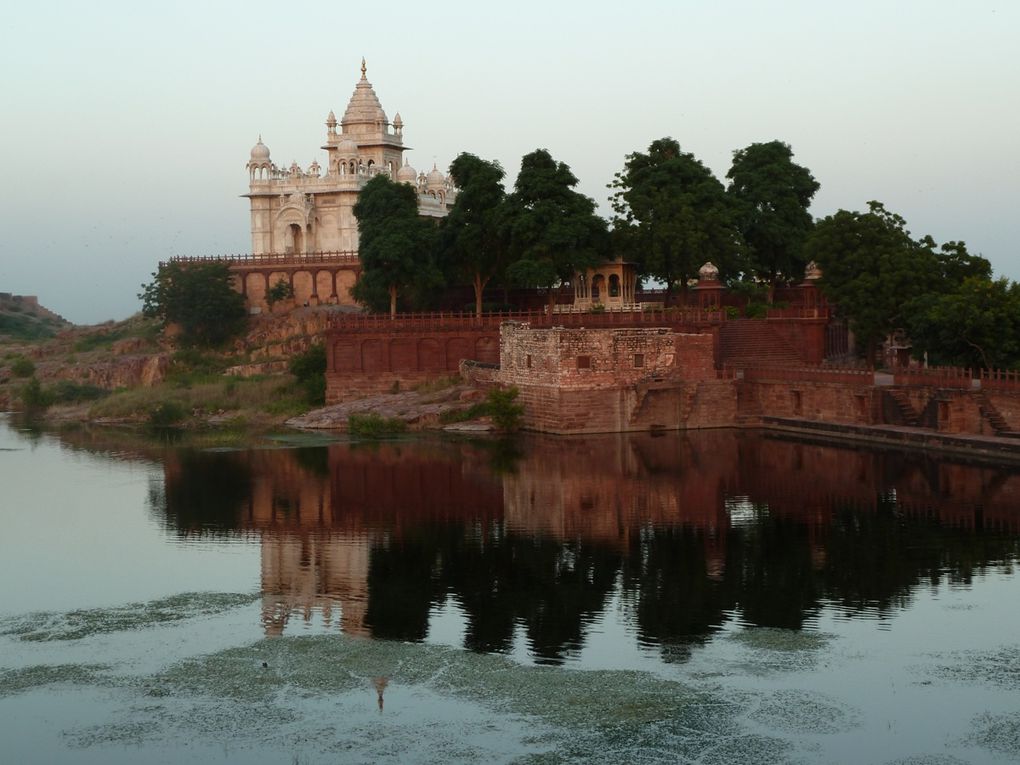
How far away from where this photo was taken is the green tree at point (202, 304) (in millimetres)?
69188

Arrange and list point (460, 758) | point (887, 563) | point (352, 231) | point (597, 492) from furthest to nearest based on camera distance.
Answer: point (352, 231)
point (597, 492)
point (887, 563)
point (460, 758)

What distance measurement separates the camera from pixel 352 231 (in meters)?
74.7

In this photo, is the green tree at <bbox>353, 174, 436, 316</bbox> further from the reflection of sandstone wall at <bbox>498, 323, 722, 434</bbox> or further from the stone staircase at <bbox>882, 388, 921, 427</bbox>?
the stone staircase at <bbox>882, 388, 921, 427</bbox>

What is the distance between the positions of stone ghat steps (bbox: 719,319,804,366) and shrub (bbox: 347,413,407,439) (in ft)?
38.7

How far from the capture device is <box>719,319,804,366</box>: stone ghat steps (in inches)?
2142

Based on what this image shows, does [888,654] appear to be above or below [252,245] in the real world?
below

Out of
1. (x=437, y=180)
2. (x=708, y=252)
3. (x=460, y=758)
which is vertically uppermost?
(x=437, y=180)

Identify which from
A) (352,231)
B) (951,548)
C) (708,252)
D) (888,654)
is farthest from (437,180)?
(888,654)

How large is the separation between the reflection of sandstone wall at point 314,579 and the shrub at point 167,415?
26.3 m

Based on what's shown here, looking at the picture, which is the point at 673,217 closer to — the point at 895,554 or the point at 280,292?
the point at 280,292

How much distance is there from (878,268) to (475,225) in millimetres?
15490

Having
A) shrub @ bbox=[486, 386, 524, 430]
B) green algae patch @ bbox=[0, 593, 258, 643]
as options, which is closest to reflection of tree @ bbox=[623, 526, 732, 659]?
green algae patch @ bbox=[0, 593, 258, 643]

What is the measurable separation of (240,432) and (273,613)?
1142 inches

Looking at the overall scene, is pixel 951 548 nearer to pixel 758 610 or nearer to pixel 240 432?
pixel 758 610
